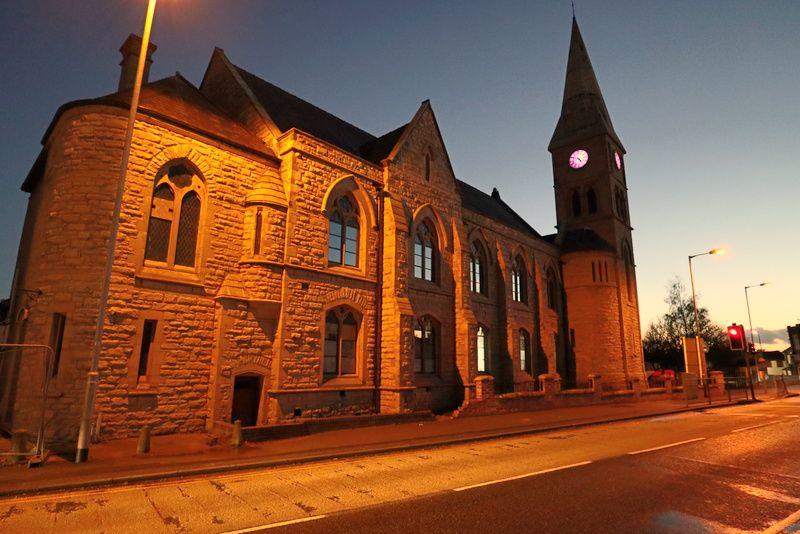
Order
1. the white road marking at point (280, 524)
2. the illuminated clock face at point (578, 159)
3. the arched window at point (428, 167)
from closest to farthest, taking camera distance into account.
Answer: the white road marking at point (280, 524) < the arched window at point (428, 167) < the illuminated clock face at point (578, 159)

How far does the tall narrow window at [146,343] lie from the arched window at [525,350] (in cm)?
2196

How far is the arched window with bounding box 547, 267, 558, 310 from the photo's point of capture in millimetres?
33781

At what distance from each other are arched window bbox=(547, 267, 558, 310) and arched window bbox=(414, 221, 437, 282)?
49.7 ft

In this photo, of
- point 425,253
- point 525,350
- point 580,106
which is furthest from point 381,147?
point 580,106

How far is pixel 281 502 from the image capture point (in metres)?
6.77

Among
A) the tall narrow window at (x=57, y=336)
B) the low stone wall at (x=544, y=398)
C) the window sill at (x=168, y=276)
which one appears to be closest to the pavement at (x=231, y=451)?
the low stone wall at (x=544, y=398)

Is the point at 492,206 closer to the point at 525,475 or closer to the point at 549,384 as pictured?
the point at 549,384

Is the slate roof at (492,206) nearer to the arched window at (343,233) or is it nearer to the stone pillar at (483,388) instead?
the arched window at (343,233)

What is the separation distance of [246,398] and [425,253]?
1078 cm

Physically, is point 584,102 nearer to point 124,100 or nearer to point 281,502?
point 124,100

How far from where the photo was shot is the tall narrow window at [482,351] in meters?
25.2

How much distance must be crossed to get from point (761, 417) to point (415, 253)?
681 inches

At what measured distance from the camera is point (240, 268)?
15.1 m

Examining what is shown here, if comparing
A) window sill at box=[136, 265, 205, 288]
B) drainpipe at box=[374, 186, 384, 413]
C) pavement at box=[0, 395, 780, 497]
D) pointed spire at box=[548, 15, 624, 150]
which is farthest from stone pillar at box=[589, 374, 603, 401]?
pointed spire at box=[548, 15, 624, 150]
